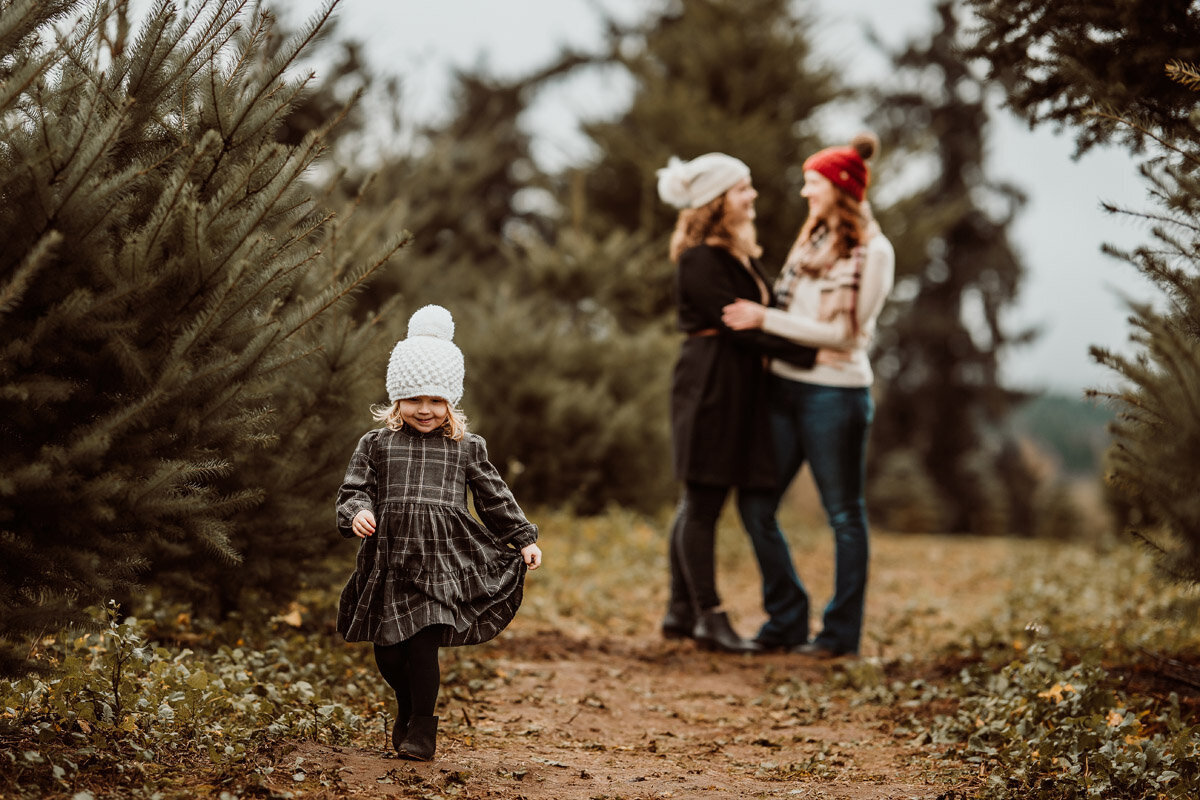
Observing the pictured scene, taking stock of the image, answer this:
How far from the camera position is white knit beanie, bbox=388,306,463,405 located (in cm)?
326

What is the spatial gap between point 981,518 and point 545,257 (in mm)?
15856

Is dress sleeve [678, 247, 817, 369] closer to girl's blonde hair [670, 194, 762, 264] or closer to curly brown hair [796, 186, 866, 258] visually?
girl's blonde hair [670, 194, 762, 264]

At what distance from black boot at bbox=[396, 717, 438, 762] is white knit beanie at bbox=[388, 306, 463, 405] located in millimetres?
994

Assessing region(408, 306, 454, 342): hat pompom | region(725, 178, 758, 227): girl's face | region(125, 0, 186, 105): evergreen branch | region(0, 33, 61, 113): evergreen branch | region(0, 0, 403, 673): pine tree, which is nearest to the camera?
region(0, 33, 61, 113): evergreen branch

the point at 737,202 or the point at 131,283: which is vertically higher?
the point at 737,202

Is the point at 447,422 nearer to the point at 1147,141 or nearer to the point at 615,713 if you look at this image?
the point at 615,713

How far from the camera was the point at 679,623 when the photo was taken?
577cm

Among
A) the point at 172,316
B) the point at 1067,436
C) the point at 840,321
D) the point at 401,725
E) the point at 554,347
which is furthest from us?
the point at 1067,436

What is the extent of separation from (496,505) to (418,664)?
1.79 ft

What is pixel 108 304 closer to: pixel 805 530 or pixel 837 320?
pixel 837 320

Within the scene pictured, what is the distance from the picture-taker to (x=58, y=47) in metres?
2.87

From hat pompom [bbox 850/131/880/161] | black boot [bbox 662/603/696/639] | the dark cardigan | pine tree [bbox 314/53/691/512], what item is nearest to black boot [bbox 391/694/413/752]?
the dark cardigan

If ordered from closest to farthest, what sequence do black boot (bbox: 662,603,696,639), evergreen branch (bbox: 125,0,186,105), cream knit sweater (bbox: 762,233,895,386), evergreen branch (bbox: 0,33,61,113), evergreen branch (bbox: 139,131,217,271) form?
1. evergreen branch (bbox: 0,33,61,113)
2. evergreen branch (bbox: 139,131,217,271)
3. evergreen branch (bbox: 125,0,186,105)
4. cream knit sweater (bbox: 762,233,895,386)
5. black boot (bbox: 662,603,696,639)

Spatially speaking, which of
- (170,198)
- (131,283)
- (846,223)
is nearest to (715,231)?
(846,223)
